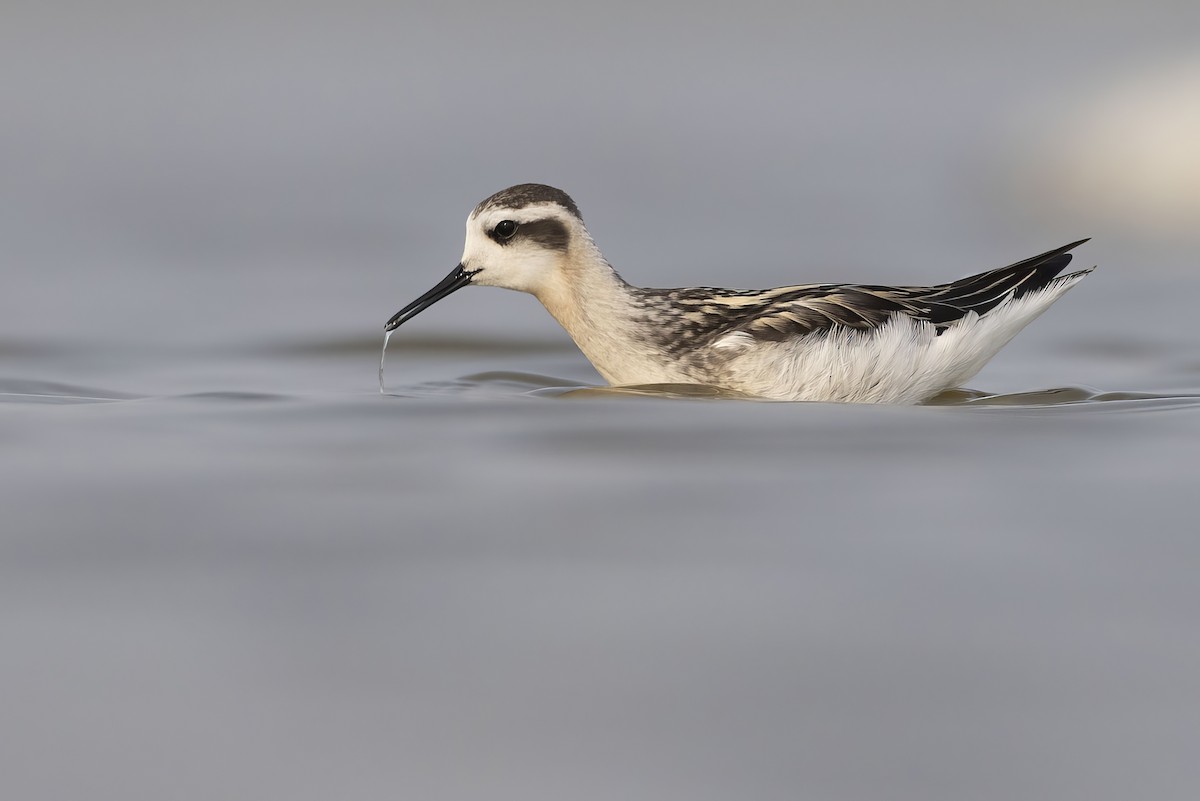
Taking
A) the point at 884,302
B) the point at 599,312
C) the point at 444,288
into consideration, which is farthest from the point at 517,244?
the point at 884,302

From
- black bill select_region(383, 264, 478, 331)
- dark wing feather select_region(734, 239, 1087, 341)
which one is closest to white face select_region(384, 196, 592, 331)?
black bill select_region(383, 264, 478, 331)

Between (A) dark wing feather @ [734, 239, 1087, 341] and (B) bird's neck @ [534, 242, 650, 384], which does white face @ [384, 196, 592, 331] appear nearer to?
(B) bird's neck @ [534, 242, 650, 384]

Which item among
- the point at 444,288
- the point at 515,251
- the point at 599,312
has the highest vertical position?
the point at 515,251

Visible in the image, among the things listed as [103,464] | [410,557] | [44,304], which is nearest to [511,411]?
[103,464]

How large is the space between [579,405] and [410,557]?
2.51 m

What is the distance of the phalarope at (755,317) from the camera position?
26.0 ft

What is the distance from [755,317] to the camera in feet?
26.5

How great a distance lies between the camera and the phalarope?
7.94 meters

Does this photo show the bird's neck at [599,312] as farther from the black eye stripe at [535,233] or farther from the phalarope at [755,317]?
the black eye stripe at [535,233]

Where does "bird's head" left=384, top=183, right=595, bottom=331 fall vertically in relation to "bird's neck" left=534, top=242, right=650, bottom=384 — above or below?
above

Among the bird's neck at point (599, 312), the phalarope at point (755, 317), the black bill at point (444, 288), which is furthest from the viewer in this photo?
the black bill at point (444, 288)

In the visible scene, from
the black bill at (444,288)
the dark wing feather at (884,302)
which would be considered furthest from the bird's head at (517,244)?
the dark wing feather at (884,302)

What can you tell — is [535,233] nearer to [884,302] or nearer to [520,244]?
[520,244]

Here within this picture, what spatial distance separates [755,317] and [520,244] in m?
1.30
